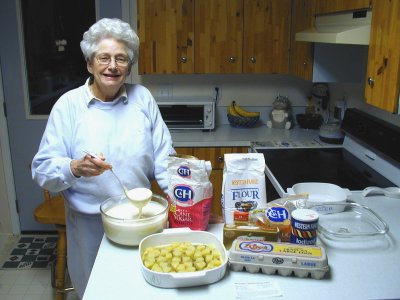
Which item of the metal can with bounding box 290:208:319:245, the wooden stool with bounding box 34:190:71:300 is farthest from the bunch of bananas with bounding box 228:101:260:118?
the metal can with bounding box 290:208:319:245

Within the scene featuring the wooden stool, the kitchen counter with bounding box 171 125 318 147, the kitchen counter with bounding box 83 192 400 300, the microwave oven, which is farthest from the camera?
the microwave oven

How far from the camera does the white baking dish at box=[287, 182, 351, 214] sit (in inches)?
62.6

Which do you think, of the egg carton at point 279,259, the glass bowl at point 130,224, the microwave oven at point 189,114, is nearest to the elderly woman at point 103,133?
the glass bowl at point 130,224

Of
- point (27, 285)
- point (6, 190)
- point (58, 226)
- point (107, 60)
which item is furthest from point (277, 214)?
point (6, 190)

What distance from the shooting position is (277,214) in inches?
A: 52.6

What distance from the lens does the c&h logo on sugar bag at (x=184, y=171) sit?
1356 mm

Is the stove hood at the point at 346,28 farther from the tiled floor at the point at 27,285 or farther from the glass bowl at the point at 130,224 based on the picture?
the tiled floor at the point at 27,285

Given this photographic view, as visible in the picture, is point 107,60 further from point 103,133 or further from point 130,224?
point 130,224

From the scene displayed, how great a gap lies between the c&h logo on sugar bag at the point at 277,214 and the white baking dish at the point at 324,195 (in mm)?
263

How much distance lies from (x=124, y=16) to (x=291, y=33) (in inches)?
48.7

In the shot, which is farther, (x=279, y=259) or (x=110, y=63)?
(x=110, y=63)

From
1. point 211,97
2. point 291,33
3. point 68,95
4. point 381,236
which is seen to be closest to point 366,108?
point 291,33

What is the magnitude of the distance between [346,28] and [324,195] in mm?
753

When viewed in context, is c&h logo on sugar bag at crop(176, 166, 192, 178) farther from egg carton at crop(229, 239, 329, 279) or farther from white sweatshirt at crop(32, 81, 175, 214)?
white sweatshirt at crop(32, 81, 175, 214)
